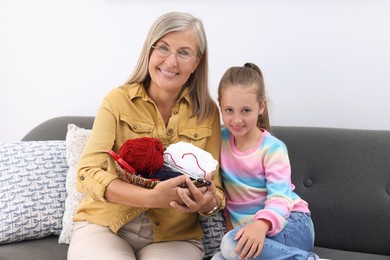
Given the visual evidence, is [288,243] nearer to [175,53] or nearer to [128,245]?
[128,245]

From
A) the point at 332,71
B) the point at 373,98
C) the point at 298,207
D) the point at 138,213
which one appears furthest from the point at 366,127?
the point at 138,213

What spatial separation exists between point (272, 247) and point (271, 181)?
8.0 inches

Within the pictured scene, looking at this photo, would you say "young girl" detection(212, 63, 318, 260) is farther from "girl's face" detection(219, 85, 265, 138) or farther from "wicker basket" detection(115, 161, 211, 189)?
"wicker basket" detection(115, 161, 211, 189)

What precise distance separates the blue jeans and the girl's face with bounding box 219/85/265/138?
298mm

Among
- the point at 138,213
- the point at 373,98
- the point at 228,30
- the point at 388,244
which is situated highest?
the point at 228,30

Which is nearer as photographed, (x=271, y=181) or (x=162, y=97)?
(x=271, y=181)

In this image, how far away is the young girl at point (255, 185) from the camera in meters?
1.56

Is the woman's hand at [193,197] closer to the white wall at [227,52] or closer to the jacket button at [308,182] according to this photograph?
the jacket button at [308,182]

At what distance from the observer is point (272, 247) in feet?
5.09

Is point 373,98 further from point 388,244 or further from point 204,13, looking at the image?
point 204,13

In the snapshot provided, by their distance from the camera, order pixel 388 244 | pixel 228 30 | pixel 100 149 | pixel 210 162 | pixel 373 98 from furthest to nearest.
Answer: pixel 228 30, pixel 373 98, pixel 388 244, pixel 100 149, pixel 210 162

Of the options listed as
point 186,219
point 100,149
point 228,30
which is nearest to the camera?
point 100,149

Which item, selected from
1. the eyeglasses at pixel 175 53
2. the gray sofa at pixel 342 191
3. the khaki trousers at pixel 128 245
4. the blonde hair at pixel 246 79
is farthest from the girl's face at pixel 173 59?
the gray sofa at pixel 342 191

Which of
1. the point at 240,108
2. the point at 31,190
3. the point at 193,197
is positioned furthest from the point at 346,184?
the point at 31,190
